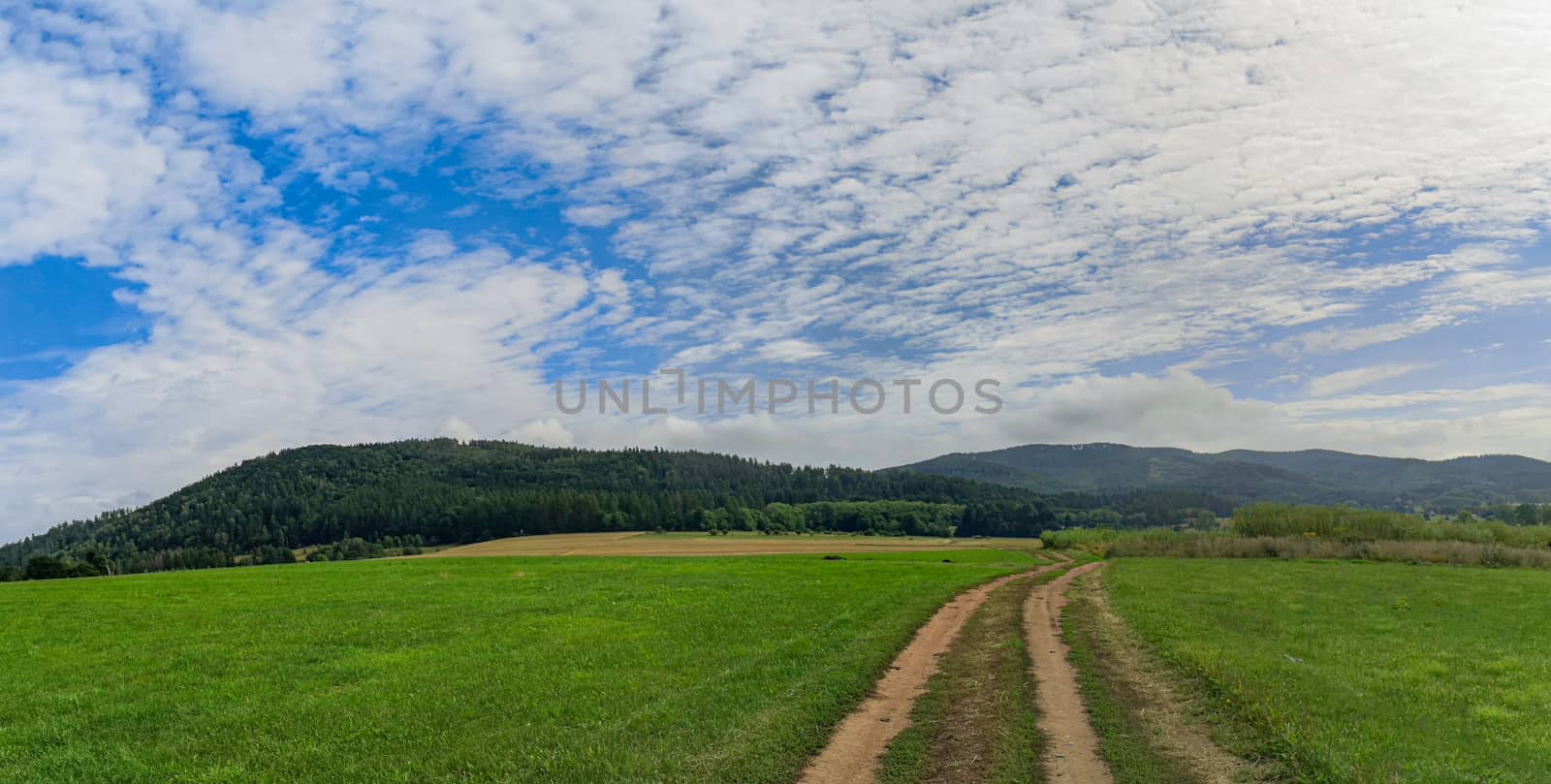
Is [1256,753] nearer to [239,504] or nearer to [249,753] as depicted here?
[249,753]

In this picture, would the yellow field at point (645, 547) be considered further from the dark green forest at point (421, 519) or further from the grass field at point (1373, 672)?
the grass field at point (1373, 672)

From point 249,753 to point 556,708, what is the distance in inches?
204

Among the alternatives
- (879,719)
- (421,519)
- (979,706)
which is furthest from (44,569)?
(979,706)

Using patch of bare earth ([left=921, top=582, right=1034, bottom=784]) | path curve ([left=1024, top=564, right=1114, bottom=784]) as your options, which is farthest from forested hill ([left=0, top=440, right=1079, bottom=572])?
path curve ([left=1024, top=564, right=1114, bottom=784])

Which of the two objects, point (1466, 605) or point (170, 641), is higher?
point (170, 641)

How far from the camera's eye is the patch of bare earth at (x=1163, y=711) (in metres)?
12.0

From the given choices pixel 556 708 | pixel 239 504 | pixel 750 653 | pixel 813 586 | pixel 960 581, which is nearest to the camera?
pixel 556 708

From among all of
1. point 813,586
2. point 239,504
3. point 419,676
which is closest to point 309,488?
point 239,504

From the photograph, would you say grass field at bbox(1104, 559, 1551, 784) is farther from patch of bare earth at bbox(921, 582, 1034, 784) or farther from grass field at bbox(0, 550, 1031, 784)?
grass field at bbox(0, 550, 1031, 784)

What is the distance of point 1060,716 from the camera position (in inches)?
591

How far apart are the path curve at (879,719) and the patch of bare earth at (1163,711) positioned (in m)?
4.29

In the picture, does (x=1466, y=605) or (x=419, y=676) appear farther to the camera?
(x=1466, y=605)

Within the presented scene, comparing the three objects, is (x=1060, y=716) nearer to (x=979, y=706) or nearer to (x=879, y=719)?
(x=979, y=706)

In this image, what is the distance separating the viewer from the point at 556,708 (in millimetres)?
15883
